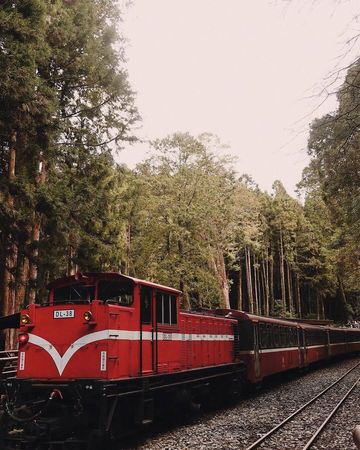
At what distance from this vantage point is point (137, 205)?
2784 centimetres

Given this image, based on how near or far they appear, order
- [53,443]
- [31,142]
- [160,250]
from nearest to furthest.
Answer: [53,443], [31,142], [160,250]

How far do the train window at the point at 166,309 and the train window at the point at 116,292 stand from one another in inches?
35.8

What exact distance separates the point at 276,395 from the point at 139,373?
28.3ft

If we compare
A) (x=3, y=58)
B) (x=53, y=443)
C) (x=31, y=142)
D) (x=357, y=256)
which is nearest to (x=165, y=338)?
(x=53, y=443)

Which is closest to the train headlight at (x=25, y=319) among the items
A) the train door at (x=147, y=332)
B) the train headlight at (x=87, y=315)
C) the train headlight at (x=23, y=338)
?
the train headlight at (x=23, y=338)

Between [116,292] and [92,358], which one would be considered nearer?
[92,358]

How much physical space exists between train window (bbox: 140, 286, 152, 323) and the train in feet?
0.07

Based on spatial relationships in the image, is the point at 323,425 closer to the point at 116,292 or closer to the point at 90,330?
the point at 116,292

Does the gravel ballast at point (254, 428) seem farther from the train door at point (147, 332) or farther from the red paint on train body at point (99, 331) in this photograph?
the train door at point (147, 332)

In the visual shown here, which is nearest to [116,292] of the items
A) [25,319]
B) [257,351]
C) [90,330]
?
[90,330]

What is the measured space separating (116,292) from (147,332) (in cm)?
114

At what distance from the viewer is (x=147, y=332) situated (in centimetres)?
940

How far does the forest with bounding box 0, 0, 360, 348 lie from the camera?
11883mm

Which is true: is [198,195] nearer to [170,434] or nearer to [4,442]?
[170,434]
